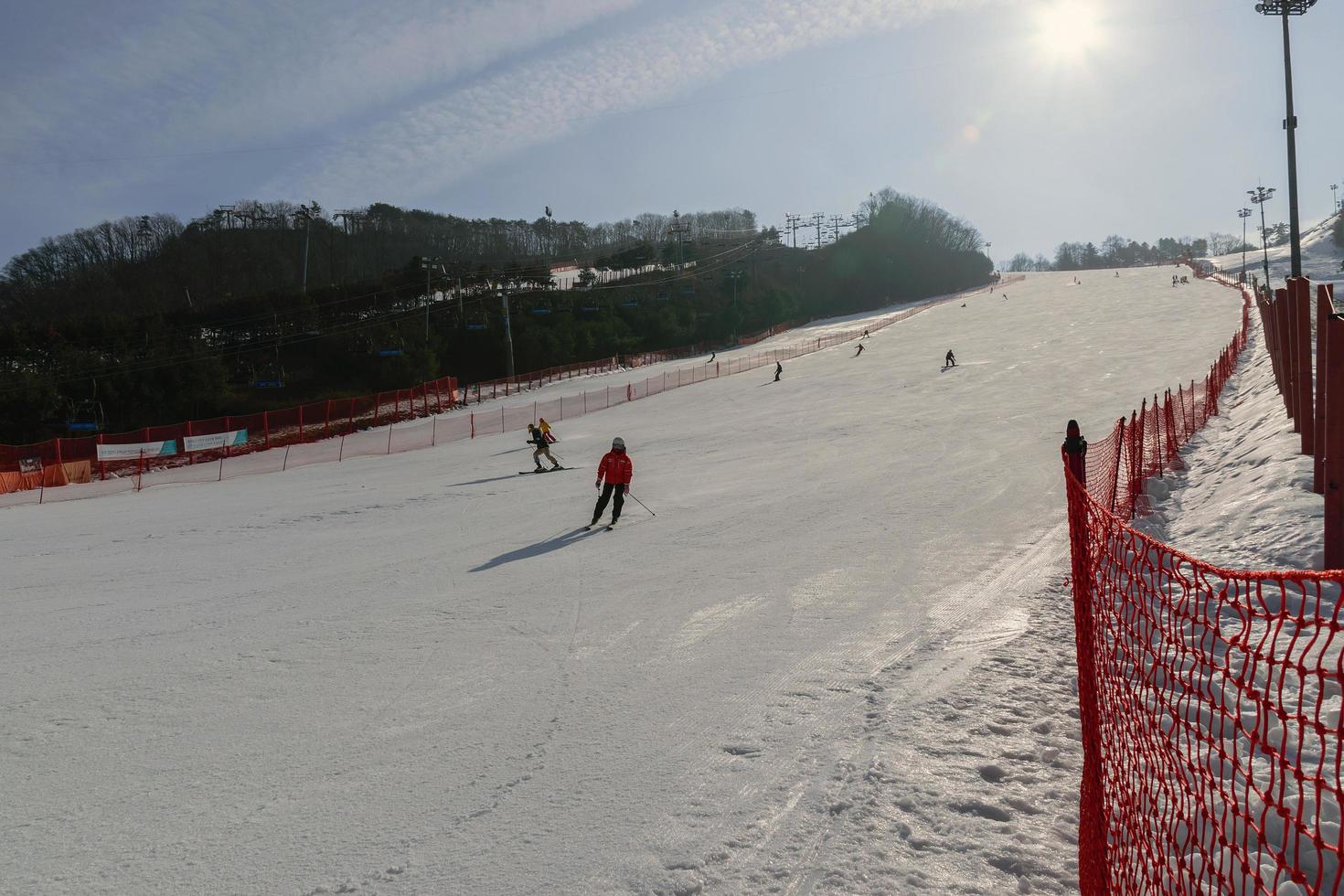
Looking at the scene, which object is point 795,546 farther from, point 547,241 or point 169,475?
point 547,241

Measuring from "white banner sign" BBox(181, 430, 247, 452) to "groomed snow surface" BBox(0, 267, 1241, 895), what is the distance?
14.0 m

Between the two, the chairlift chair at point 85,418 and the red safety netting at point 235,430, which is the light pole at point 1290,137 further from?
the chairlift chair at point 85,418

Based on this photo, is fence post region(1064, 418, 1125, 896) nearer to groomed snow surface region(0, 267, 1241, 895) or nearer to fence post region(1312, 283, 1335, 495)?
groomed snow surface region(0, 267, 1241, 895)

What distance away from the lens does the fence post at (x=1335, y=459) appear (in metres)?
6.39

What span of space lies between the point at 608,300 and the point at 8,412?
45306 millimetres

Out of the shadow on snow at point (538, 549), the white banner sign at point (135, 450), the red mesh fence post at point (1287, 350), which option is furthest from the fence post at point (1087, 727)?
the white banner sign at point (135, 450)

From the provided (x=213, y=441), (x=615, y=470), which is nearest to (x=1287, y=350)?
(x=615, y=470)

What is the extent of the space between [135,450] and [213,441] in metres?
3.16

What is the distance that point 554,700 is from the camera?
612 centimetres

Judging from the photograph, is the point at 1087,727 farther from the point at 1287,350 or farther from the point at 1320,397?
the point at 1287,350

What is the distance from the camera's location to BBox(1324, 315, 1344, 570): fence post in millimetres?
6395

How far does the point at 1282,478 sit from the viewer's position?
Result: 29.3ft

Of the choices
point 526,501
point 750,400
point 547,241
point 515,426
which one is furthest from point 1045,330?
point 547,241

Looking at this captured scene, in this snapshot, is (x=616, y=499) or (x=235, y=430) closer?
(x=616, y=499)
